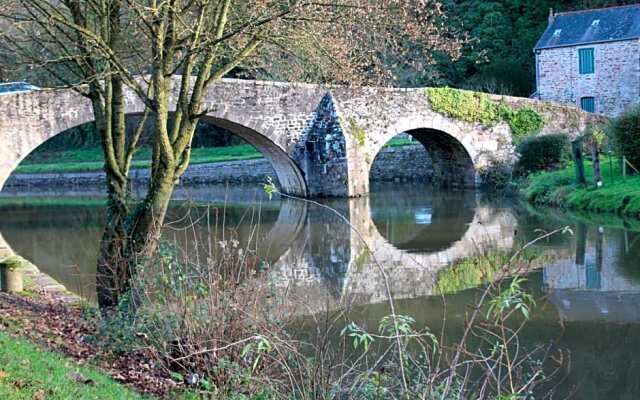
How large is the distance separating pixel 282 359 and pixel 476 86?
3035 cm

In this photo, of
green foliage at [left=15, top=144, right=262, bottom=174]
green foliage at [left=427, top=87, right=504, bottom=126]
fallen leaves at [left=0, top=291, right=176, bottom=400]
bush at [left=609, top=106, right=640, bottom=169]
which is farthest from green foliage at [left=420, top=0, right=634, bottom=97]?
fallen leaves at [left=0, top=291, right=176, bottom=400]

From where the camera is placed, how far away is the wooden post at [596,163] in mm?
16641

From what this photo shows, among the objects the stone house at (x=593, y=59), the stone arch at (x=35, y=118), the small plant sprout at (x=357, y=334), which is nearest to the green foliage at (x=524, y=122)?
the stone house at (x=593, y=59)

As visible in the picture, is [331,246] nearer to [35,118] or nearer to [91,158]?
[35,118]

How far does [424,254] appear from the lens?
43.4 ft

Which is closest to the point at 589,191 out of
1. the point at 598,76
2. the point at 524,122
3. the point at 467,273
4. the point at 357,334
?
the point at 467,273

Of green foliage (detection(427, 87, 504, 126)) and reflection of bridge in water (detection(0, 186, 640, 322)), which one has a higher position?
green foliage (detection(427, 87, 504, 126))

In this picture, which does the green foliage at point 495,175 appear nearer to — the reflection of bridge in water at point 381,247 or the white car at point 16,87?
the reflection of bridge in water at point 381,247

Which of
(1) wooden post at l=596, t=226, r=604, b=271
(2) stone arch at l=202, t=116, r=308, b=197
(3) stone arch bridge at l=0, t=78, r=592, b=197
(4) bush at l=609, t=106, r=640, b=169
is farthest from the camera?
(2) stone arch at l=202, t=116, r=308, b=197

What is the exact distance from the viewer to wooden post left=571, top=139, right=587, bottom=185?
17.3 meters

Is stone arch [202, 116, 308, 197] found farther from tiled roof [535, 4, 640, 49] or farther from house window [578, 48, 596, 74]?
house window [578, 48, 596, 74]

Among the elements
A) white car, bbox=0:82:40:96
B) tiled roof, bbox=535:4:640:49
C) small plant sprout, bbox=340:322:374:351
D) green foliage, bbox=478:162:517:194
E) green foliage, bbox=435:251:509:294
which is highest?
tiled roof, bbox=535:4:640:49

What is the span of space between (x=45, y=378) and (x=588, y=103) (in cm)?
3000

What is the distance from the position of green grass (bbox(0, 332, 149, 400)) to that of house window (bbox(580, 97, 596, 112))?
1145 inches
